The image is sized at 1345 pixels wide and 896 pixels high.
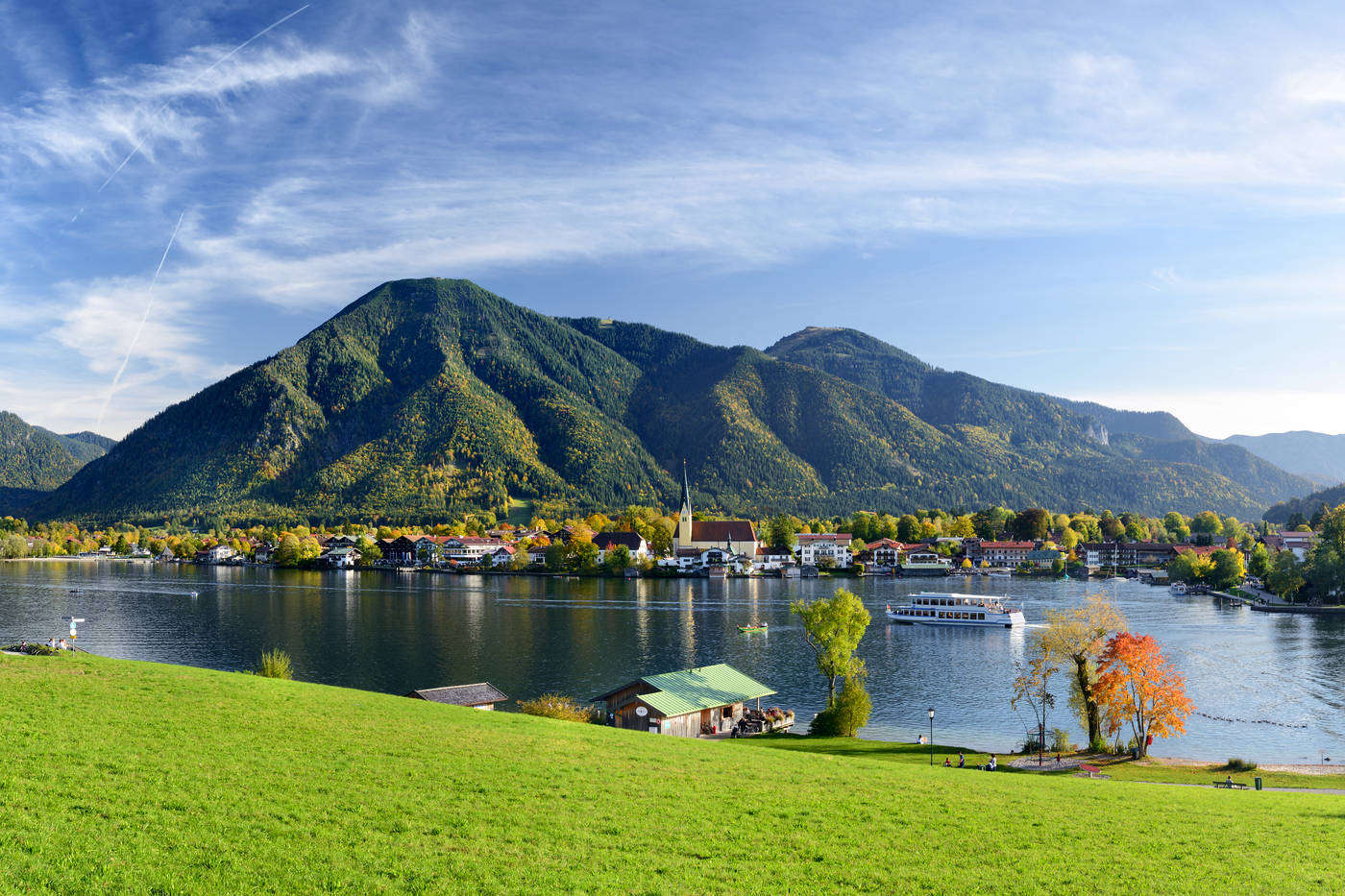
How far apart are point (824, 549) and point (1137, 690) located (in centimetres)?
14935

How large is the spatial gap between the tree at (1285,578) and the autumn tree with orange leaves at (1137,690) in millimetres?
87339


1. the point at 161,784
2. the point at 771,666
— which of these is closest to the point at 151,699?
the point at 161,784

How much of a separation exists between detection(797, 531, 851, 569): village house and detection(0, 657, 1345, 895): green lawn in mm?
158399

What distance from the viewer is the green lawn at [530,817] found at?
1276cm

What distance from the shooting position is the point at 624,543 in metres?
171

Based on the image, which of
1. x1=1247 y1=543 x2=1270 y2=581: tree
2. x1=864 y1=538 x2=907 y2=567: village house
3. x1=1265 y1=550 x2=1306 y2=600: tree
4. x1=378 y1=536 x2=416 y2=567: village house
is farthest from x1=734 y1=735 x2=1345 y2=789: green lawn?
x1=378 y1=536 x2=416 y2=567: village house

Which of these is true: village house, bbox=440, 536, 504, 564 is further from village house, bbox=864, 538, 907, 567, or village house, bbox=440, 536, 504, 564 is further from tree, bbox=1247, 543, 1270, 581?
tree, bbox=1247, 543, 1270, 581

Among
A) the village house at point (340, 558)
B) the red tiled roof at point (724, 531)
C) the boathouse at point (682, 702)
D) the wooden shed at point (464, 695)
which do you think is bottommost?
the village house at point (340, 558)

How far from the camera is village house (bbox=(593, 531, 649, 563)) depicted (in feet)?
555

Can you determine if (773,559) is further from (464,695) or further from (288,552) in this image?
(464,695)

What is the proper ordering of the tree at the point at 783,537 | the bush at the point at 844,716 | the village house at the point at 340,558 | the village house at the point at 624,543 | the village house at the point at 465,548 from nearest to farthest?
1. the bush at the point at 844,716
2. the village house at the point at 624,543
3. the village house at the point at 340,558
4. the village house at the point at 465,548
5. the tree at the point at 783,537

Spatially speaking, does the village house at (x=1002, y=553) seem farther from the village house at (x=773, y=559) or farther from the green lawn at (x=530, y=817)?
the green lawn at (x=530, y=817)

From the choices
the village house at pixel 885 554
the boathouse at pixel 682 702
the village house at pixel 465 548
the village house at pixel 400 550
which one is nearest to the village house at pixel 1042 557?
the village house at pixel 885 554

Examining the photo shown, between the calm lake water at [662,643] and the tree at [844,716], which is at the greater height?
the tree at [844,716]
